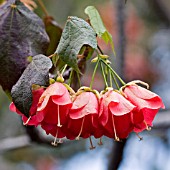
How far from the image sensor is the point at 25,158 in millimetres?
4359

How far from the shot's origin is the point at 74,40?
1.29m

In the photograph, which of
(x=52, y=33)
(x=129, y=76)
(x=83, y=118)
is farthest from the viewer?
(x=129, y=76)

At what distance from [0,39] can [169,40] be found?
3127 millimetres

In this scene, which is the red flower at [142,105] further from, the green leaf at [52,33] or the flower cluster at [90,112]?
the green leaf at [52,33]

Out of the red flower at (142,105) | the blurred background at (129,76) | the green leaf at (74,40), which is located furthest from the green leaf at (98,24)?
the blurred background at (129,76)

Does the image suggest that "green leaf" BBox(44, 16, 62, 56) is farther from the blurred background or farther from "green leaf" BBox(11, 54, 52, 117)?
the blurred background

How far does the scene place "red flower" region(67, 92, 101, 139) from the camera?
1.22m

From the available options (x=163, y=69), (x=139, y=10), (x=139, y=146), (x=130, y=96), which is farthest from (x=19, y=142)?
(x=139, y=10)

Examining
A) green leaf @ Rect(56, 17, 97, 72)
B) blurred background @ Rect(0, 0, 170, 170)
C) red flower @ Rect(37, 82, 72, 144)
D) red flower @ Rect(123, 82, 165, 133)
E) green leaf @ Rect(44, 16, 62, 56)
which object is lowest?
blurred background @ Rect(0, 0, 170, 170)

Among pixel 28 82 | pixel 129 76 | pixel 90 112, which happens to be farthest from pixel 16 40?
pixel 129 76

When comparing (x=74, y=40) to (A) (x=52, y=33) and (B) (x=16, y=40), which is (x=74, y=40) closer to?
(B) (x=16, y=40)

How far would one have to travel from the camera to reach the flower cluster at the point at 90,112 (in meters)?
1.23

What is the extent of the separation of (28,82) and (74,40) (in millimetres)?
159

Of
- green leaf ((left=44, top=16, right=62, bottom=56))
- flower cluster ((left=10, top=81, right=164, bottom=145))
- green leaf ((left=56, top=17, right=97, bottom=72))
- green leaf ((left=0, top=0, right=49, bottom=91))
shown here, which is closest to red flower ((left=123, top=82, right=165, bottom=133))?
flower cluster ((left=10, top=81, right=164, bottom=145))
